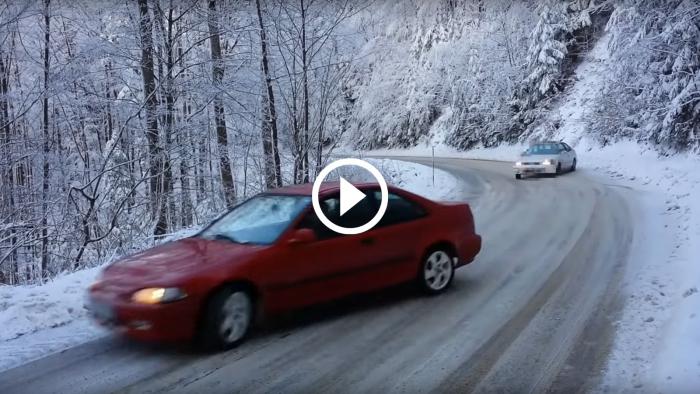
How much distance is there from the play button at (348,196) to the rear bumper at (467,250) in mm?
1525

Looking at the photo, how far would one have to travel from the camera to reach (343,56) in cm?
1741

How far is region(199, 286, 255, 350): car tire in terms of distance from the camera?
5.09 m

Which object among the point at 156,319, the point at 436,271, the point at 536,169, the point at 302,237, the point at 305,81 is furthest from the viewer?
the point at 536,169

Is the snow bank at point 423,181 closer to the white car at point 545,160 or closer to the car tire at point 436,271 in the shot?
the white car at point 545,160

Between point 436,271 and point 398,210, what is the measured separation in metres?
0.83

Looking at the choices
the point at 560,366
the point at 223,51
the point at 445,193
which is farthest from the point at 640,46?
the point at 560,366

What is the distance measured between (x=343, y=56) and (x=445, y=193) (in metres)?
4.97

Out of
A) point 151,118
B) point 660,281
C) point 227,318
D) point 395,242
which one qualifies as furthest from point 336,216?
point 151,118

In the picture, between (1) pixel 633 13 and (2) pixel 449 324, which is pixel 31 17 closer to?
(2) pixel 449 324

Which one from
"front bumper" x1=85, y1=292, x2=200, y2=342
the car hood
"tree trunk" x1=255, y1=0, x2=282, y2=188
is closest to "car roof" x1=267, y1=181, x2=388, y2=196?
the car hood

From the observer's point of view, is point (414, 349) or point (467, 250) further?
point (467, 250)

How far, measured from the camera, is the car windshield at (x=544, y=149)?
2336cm

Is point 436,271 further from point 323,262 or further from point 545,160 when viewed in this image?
point 545,160

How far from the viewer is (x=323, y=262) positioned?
19.5 ft
